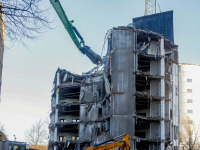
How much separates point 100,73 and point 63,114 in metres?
12.3

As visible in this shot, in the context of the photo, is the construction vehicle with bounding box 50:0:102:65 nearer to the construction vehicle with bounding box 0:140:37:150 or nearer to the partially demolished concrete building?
the partially demolished concrete building

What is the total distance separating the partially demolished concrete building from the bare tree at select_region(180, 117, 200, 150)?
2132 cm

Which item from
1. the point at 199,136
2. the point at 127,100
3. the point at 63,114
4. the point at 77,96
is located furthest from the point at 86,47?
the point at 199,136

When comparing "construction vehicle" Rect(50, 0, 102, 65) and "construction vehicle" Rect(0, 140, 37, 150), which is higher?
A: "construction vehicle" Rect(50, 0, 102, 65)

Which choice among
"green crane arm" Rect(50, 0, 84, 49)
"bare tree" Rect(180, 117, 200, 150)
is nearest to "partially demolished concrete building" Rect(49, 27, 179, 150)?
"green crane arm" Rect(50, 0, 84, 49)

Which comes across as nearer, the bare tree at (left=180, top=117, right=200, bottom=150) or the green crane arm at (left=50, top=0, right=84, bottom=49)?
the green crane arm at (left=50, top=0, right=84, bottom=49)

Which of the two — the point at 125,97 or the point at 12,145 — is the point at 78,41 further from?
the point at 12,145

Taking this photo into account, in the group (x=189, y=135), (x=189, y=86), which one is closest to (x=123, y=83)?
(x=189, y=135)

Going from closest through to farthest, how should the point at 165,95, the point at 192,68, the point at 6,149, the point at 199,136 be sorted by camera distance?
the point at 6,149 < the point at 165,95 < the point at 199,136 < the point at 192,68

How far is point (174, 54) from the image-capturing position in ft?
200

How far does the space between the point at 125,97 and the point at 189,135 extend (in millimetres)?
39792

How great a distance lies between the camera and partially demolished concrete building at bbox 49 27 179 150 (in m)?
48.1

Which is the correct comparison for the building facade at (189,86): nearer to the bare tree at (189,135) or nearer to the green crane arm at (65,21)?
the bare tree at (189,135)

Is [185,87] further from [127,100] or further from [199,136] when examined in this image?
[127,100]
